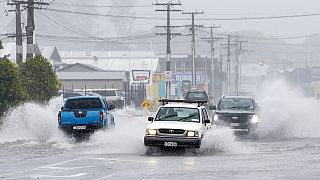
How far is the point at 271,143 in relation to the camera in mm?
37969

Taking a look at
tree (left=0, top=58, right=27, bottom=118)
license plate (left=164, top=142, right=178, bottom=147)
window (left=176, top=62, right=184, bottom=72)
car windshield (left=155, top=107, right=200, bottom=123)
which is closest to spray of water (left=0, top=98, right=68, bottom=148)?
tree (left=0, top=58, right=27, bottom=118)

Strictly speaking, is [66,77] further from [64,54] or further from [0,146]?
[0,146]

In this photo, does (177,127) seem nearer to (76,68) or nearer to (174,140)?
(174,140)

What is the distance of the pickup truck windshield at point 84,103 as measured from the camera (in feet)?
124

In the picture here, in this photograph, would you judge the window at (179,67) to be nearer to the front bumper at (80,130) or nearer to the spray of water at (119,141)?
the spray of water at (119,141)

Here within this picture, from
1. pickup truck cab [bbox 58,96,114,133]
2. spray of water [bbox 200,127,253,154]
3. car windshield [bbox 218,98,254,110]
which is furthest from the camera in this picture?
car windshield [bbox 218,98,254,110]

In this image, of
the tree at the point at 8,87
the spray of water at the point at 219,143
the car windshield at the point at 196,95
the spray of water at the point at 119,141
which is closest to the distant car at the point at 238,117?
the spray of water at the point at 119,141

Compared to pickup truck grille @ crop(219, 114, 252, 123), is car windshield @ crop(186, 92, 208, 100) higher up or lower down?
higher up

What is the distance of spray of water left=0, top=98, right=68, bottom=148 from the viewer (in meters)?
40.8

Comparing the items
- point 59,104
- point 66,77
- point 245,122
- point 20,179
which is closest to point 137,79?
point 66,77

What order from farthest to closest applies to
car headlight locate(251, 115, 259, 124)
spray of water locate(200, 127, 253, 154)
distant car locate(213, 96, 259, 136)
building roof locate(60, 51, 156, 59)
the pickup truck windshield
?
building roof locate(60, 51, 156, 59) < car headlight locate(251, 115, 259, 124) < distant car locate(213, 96, 259, 136) < the pickup truck windshield < spray of water locate(200, 127, 253, 154)

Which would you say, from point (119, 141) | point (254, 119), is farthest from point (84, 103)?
point (254, 119)

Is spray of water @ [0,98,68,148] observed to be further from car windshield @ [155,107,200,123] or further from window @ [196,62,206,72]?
window @ [196,62,206,72]

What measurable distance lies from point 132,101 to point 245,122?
5483 cm
